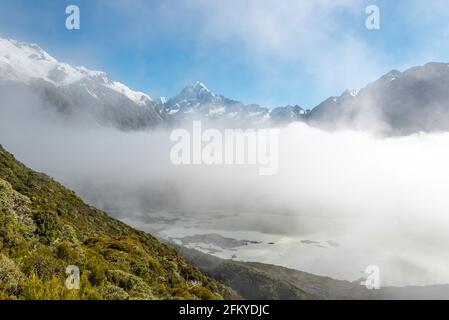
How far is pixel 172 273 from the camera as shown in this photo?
2292 centimetres

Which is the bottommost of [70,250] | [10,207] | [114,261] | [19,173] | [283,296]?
[283,296]

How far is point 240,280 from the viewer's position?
640 feet
